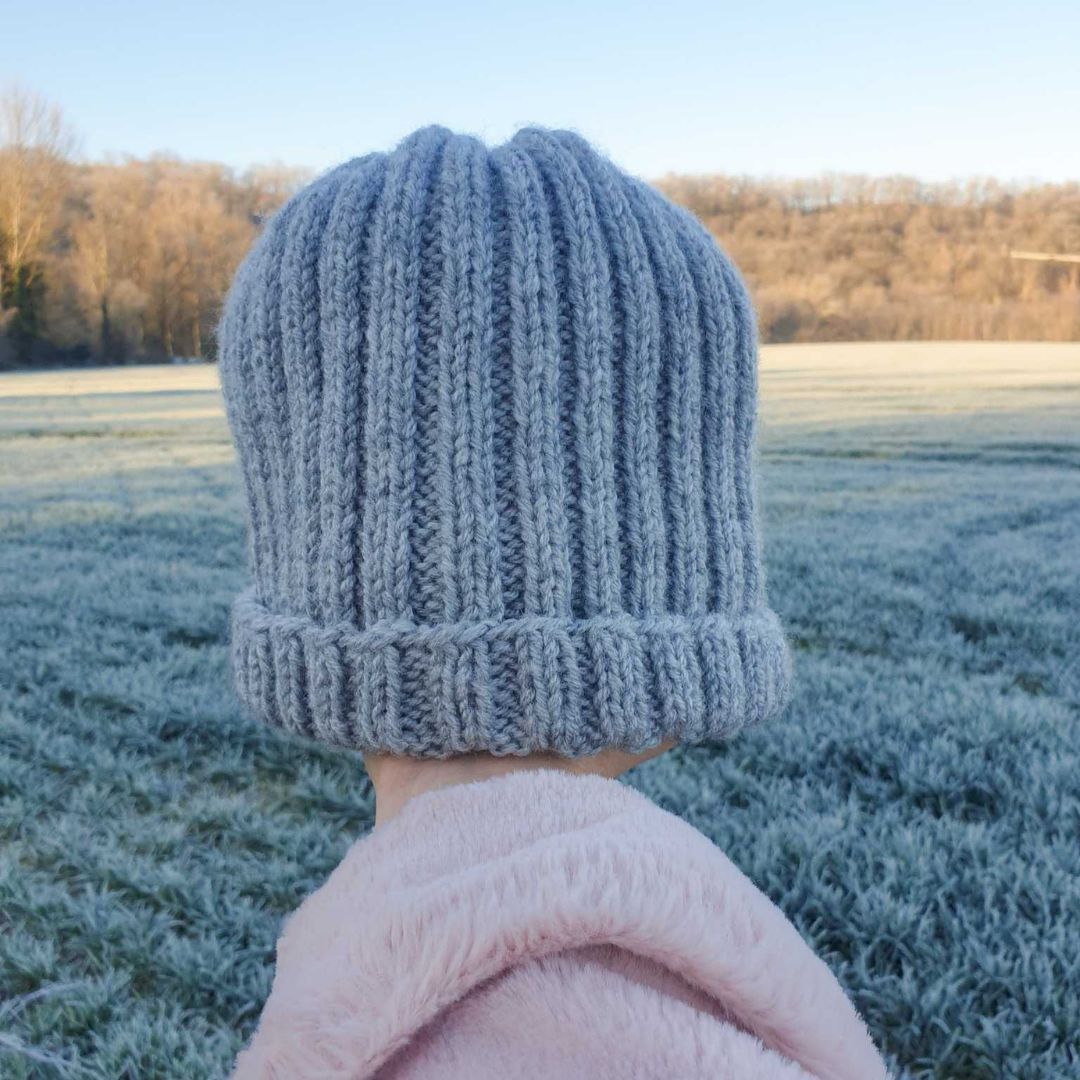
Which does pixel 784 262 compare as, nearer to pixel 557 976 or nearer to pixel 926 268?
pixel 926 268

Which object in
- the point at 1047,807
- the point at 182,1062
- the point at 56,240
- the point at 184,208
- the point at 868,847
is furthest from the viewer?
the point at 56,240

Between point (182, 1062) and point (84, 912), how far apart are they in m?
0.43

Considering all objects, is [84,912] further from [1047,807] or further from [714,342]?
[1047,807]

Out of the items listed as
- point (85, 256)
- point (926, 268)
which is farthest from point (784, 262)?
point (85, 256)

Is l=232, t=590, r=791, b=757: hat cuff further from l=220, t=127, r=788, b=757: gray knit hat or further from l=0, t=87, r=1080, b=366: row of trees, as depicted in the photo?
l=0, t=87, r=1080, b=366: row of trees

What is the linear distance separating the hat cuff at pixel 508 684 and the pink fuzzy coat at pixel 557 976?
7.9 inches

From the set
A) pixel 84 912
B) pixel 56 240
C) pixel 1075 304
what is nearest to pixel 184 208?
pixel 56 240

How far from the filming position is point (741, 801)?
82.6 inches

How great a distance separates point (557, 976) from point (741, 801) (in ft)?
5.11

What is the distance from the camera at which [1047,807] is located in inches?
78.7

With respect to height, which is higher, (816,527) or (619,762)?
(619,762)

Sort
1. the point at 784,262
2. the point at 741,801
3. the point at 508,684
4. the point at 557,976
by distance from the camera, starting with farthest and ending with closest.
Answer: the point at 784,262 < the point at 741,801 < the point at 508,684 < the point at 557,976

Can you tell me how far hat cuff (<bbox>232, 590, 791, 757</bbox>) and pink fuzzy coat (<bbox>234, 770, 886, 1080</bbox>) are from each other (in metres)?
0.20

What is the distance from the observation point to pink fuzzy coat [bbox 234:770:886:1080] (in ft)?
1.95
